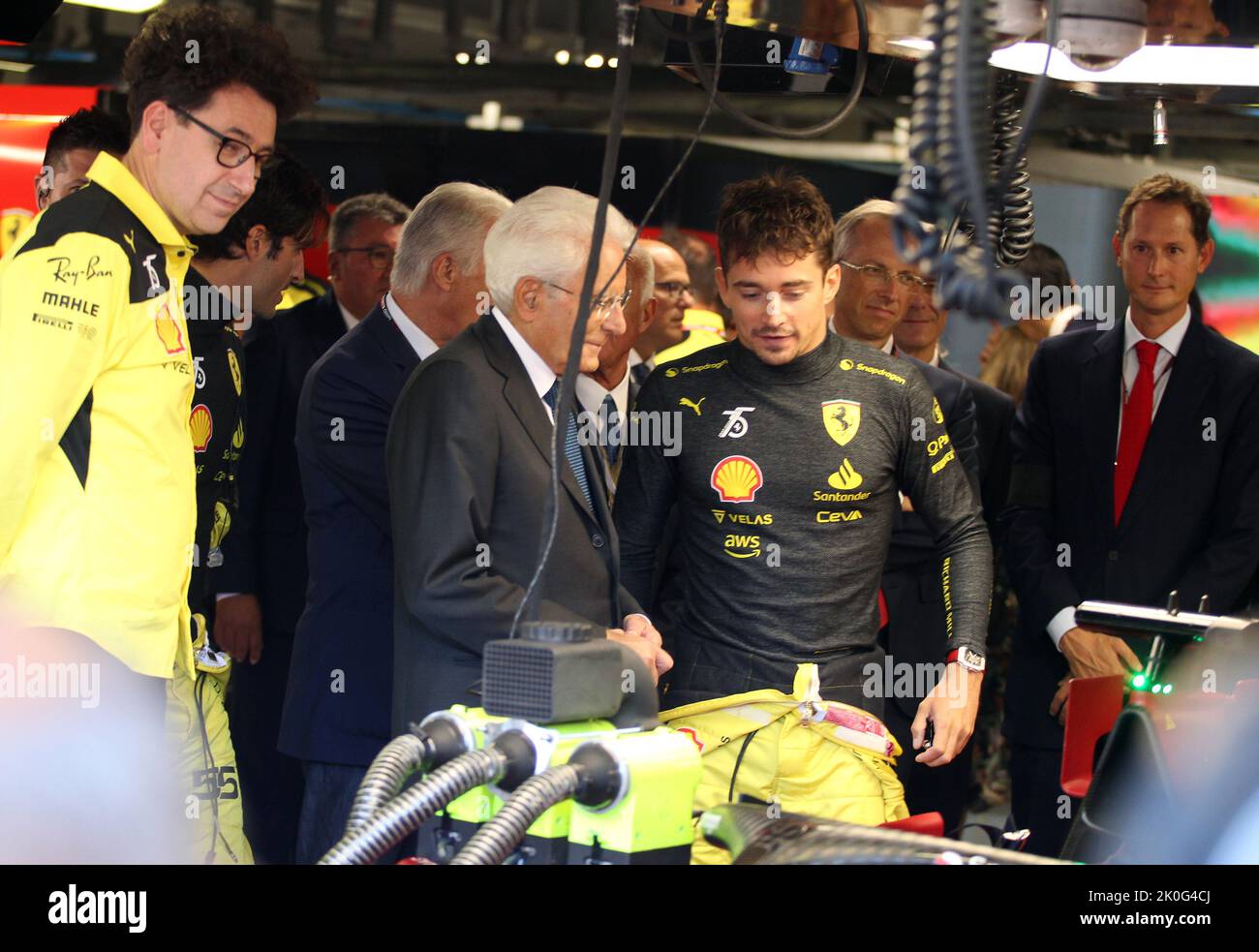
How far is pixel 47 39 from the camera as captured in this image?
9594 mm

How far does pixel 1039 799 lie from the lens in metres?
3.85

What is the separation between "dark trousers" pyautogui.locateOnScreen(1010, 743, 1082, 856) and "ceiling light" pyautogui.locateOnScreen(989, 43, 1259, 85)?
1.72 meters

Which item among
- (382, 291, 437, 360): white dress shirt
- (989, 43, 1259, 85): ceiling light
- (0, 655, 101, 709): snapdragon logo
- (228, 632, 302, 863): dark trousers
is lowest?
(228, 632, 302, 863): dark trousers

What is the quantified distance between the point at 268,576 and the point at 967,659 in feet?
7.14

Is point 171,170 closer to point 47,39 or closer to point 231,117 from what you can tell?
point 231,117

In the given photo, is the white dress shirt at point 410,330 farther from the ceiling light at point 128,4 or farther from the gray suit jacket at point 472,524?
the ceiling light at point 128,4

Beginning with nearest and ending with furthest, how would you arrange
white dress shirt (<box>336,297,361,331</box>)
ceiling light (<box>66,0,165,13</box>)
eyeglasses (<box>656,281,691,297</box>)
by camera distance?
1. white dress shirt (<box>336,297,361,331</box>)
2. eyeglasses (<box>656,281,691,297</box>)
3. ceiling light (<box>66,0,165,13</box>)

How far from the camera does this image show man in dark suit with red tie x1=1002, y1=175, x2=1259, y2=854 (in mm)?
3682

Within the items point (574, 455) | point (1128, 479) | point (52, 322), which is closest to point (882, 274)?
point (1128, 479)

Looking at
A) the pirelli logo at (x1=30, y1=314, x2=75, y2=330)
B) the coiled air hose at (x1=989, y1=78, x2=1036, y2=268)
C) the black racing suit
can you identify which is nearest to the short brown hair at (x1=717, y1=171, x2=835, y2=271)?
the black racing suit

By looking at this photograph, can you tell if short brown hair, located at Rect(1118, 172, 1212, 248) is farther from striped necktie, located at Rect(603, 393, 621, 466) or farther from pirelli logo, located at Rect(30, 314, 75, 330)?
pirelli logo, located at Rect(30, 314, 75, 330)

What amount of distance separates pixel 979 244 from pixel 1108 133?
9455mm

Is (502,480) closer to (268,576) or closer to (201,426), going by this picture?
(201,426)

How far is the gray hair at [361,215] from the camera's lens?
4.66 metres
